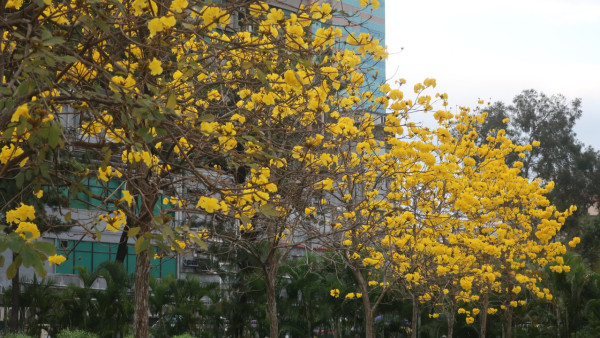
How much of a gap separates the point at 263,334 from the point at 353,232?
6831mm

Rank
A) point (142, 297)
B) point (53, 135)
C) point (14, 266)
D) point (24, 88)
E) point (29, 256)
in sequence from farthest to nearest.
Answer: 1. point (142, 297)
2. point (24, 88)
3. point (53, 135)
4. point (14, 266)
5. point (29, 256)

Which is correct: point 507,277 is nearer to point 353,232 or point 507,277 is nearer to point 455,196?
point 455,196

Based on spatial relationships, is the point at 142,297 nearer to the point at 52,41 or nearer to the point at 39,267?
the point at 52,41

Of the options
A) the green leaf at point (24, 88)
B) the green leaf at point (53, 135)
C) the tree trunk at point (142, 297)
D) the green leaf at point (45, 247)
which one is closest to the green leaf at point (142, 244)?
the green leaf at point (45, 247)

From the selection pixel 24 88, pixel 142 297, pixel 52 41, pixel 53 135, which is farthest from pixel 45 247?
pixel 142 297

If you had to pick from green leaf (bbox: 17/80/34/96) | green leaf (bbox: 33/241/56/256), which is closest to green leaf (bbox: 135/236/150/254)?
green leaf (bbox: 33/241/56/256)

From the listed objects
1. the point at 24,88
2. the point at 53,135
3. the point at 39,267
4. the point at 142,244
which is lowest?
the point at 39,267

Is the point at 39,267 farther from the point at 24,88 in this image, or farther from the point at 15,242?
the point at 24,88

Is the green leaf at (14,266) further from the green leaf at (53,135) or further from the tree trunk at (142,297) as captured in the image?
the tree trunk at (142,297)

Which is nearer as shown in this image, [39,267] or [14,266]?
[39,267]

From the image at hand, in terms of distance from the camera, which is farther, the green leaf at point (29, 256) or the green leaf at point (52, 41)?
the green leaf at point (52, 41)

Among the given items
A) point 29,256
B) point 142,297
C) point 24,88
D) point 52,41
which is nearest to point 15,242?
point 29,256

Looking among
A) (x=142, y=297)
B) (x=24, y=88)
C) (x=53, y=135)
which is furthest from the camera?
(x=142, y=297)

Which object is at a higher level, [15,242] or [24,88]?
[24,88]
